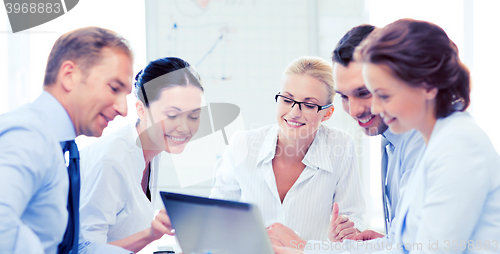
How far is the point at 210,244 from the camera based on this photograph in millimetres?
1126

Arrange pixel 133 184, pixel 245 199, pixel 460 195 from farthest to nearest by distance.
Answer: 1. pixel 245 199
2. pixel 133 184
3. pixel 460 195

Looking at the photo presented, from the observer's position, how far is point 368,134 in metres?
1.54

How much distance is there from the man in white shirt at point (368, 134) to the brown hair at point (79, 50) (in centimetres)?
84

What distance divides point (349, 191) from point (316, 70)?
643 millimetres

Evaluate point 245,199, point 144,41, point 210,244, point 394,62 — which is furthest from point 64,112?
point 144,41

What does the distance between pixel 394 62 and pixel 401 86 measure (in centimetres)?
6

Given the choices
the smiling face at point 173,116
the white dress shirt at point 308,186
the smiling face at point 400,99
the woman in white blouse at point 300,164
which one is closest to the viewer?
the smiling face at point 400,99

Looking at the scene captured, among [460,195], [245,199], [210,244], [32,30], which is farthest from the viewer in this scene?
[32,30]

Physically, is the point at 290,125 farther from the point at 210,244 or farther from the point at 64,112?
the point at 64,112

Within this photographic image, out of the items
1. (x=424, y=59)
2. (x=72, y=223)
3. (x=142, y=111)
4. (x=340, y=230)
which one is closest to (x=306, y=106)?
(x=340, y=230)

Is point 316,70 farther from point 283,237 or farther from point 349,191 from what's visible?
point 283,237

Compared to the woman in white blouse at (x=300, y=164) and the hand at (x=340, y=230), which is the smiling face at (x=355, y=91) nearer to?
the woman in white blouse at (x=300, y=164)

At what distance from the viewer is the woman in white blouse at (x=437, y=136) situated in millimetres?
884

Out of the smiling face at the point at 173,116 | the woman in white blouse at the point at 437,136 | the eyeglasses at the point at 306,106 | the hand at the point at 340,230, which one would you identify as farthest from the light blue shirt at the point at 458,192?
the smiling face at the point at 173,116
